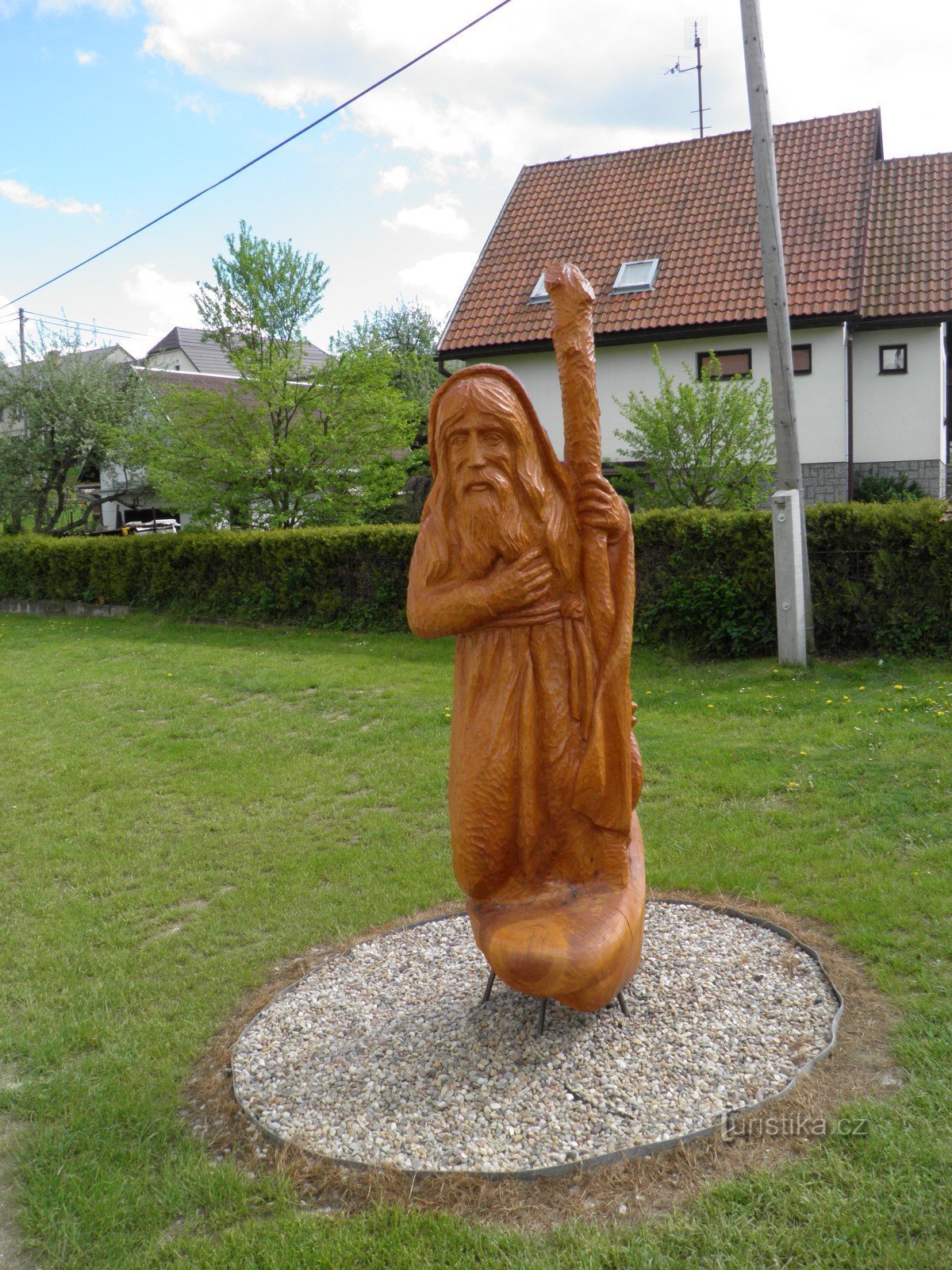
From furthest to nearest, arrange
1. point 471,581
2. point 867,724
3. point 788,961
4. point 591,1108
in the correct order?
point 867,724 → point 788,961 → point 471,581 → point 591,1108

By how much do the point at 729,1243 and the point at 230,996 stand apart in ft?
9.27

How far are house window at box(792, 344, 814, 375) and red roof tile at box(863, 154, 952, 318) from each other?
1.20 m

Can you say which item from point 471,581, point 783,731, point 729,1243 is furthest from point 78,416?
point 729,1243

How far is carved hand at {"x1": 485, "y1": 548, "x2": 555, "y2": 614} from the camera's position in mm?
3799

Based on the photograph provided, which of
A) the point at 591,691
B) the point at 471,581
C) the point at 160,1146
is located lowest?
the point at 160,1146

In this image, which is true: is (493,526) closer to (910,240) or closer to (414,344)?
(910,240)

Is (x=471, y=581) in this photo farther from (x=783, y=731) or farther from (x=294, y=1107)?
(x=783, y=731)

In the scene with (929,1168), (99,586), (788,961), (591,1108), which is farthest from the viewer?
(99,586)

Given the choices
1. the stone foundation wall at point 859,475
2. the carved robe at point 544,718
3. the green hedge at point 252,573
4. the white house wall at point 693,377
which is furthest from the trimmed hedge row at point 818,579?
the stone foundation wall at point 859,475

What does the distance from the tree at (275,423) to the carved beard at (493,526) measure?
554 inches

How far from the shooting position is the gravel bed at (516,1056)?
3.53 metres

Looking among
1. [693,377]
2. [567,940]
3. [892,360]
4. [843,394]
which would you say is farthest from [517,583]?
[892,360]

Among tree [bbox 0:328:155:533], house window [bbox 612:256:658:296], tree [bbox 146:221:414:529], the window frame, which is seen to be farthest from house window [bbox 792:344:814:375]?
tree [bbox 0:328:155:533]

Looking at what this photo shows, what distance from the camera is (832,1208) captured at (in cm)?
306
